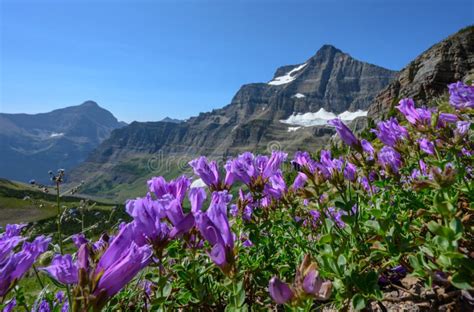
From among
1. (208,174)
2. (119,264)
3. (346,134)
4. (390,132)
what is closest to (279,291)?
(119,264)

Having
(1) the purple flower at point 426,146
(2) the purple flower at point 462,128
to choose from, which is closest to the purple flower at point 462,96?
(2) the purple flower at point 462,128

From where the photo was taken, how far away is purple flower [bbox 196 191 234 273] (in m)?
2.16

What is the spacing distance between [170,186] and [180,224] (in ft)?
2.23

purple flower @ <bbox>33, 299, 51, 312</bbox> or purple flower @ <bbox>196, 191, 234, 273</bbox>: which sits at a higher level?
purple flower @ <bbox>196, 191, 234, 273</bbox>

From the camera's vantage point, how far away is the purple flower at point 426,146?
4.08 meters

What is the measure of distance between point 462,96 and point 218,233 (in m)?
2.91

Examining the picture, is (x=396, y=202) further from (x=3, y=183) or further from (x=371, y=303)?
(x=3, y=183)

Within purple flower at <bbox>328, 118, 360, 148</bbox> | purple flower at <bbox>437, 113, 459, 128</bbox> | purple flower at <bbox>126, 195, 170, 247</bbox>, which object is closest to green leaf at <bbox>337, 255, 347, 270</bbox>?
purple flower at <bbox>126, 195, 170, 247</bbox>

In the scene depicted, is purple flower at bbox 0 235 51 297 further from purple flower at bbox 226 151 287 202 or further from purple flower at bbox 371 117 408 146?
purple flower at bbox 371 117 408 146

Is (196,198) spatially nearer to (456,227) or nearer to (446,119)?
(456,227)

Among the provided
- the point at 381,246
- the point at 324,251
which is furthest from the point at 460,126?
the point at 324,251

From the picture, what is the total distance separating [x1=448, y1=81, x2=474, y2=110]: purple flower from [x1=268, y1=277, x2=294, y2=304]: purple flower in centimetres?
283

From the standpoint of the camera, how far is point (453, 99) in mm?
3645

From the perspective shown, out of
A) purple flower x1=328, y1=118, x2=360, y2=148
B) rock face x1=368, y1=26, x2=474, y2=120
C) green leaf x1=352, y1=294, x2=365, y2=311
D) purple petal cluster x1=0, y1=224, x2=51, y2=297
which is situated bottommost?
green leaf x1=352, y1=294, x2=365, y2=311
